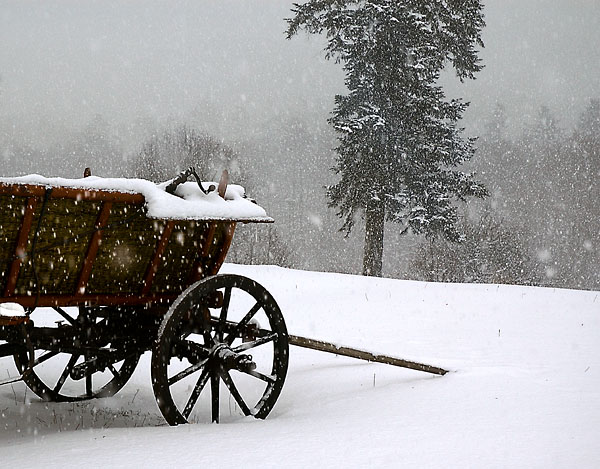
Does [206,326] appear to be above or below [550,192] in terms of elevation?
below

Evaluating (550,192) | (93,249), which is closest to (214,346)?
(93,249)

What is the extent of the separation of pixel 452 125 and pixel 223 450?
17353mm

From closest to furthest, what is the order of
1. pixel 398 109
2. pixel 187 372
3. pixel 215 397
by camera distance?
pixel 187 372 → pixel 215 397 → pixel 398 109

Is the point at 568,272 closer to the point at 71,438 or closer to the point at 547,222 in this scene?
the point at 547,222

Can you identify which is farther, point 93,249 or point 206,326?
point 206,326

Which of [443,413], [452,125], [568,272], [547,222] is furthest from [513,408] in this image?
[547,222]

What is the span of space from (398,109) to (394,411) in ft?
49.9

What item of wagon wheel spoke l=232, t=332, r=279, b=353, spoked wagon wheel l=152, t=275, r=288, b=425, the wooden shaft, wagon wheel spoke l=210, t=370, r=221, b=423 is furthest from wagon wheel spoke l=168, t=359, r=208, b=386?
the wooden shaft

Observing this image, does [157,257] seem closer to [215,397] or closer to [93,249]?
[93,249]

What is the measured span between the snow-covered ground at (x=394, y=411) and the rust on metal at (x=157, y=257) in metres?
0.93

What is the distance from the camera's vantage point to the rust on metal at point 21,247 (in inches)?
130

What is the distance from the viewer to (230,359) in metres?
Result: 4.11

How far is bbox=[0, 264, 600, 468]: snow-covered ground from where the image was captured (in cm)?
298

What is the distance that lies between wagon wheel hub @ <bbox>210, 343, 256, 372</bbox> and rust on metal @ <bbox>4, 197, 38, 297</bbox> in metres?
1.35
